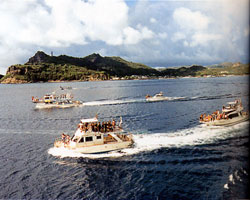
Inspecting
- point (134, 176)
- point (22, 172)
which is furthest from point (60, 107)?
point (134, 176)

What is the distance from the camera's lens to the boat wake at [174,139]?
1511 inches

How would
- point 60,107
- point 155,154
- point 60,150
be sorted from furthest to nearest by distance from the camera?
1. point 60,107
2. point 60,150
3. point 155,154

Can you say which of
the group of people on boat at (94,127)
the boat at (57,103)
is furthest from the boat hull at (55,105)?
the group of people on boat at (94,127)

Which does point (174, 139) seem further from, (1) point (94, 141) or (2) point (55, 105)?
(2) point (55, 105)

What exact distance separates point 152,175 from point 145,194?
4.48m

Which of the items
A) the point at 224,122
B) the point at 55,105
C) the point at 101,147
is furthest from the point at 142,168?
the point at 55,105

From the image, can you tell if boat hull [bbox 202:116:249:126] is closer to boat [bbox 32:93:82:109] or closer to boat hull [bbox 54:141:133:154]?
boat hull [bbox 54:141:133:154]

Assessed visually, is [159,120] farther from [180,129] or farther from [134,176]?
[134,176]

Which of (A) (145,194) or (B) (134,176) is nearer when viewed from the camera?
(A) (145,194)

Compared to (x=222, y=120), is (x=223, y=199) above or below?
below

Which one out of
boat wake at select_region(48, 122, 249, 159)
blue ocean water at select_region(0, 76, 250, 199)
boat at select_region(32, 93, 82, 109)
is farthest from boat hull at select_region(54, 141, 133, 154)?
boat at select_region(32, 93, 82, 109)

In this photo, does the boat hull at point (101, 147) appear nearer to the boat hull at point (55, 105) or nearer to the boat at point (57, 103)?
the boat hull at point (55, 105)

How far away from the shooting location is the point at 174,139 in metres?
43.2

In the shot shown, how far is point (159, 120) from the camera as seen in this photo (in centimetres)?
6078
